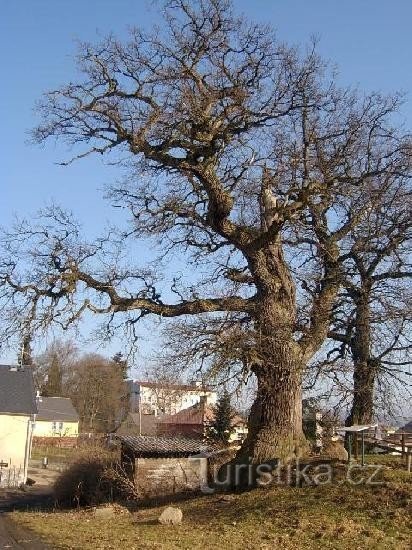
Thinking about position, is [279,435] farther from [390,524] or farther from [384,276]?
[384,276]

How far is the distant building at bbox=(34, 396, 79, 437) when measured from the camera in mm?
72375

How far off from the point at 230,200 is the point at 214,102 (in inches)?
105

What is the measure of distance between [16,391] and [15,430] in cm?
300

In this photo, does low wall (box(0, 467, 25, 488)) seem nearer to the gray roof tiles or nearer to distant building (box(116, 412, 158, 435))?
the gray roof tiles

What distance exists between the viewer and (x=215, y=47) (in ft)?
58.5

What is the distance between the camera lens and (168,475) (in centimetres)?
2412

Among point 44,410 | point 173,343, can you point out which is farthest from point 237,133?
point 44,410

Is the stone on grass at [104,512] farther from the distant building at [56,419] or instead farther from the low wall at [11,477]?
the distant building at [56,419]

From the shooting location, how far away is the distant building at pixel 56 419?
72.4 metres

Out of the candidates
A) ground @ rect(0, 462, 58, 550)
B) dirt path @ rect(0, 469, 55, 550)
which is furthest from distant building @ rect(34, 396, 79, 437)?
dirt path @ rect(0, 469, 55, 550)

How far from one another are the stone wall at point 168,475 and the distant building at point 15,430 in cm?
2025

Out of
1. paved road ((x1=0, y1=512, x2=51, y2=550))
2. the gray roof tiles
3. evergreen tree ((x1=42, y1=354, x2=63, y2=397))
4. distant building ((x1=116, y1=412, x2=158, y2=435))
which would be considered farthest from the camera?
evergreen tree ((x1=42, y1=354, x2=63, y2=397))

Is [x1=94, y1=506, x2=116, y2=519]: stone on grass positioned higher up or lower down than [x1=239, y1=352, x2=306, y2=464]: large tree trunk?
lower down

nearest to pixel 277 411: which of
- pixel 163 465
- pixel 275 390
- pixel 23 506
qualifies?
pixel 275 390
